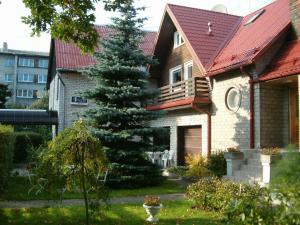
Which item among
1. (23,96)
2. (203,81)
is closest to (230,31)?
(203,81)

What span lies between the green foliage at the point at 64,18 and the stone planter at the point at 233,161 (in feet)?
19.9

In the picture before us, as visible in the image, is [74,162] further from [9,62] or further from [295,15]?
[9,62]

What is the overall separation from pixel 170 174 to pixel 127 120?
3.65m

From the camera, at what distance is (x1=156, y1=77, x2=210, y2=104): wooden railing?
57.9ft

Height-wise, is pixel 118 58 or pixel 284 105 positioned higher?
pixel 118 58

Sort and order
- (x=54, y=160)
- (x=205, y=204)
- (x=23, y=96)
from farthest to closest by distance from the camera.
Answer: (x=23, y=96) → (x=205, y=204) → (x=54, y=160)

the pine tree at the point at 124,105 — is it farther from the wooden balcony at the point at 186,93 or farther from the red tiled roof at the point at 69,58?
the red tiled roof at the point at 69,58

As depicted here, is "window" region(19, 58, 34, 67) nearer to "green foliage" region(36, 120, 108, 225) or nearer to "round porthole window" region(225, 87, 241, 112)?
"round porthole window" region(225, 87, 241, 112)

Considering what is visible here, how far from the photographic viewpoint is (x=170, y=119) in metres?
21.0

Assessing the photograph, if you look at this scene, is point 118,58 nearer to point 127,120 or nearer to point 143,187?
point 127,120

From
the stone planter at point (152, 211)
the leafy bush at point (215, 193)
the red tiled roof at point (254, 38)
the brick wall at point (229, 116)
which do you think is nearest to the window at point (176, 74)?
the red tiled roof at point (254, 38)

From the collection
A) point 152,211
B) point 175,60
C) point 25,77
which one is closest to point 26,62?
point 25,77

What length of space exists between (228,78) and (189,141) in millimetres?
4711

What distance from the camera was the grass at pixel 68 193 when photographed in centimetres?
1170
